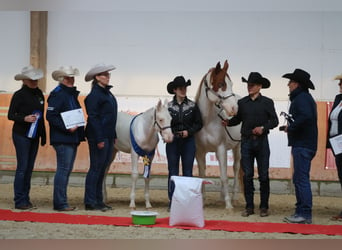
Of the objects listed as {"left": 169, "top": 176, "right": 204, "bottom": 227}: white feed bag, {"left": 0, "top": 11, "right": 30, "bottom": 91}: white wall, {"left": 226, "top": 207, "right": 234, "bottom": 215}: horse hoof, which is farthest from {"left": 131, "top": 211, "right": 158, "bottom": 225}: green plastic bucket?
{"left": 0, "top": 11, "right": 30, "bottom": 91}: white wall

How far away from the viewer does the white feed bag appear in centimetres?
640

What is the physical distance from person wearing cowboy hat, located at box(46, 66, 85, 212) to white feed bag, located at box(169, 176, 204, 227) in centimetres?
159

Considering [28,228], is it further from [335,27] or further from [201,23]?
[335,27]

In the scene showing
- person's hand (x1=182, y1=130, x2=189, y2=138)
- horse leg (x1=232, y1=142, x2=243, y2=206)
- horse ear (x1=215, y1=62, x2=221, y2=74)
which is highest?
horse ear (x1=215, y1=62, x2=221, y2=74)

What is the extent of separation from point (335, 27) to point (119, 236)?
711 cm

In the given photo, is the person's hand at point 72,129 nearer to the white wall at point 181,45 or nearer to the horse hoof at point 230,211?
the horse hoof at point 230,211

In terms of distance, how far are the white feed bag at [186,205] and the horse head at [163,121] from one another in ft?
3.34

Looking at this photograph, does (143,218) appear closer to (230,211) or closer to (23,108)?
(230,211)

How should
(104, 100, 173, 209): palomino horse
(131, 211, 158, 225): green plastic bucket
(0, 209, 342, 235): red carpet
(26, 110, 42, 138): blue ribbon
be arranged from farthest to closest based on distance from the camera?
(104, 100, 173, 209): palomino horse, (26, 110, 42, 138): blue ribbon, (131, 211, 158, 225): green plastic bucket, (0, 209, 342, 235): red carpet

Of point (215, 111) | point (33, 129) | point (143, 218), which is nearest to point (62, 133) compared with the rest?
point (33, 129)

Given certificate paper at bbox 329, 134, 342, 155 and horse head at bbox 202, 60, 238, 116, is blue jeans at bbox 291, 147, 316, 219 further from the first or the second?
horse head at bbox 202, 60, 238, 116

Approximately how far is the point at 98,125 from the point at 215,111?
61.9 inches

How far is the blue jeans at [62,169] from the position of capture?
7.31 meters

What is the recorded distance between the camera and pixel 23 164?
7.55 metres
